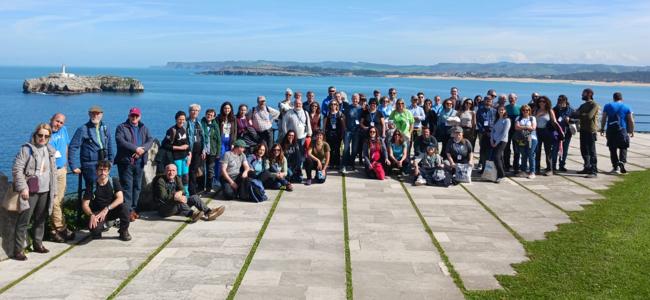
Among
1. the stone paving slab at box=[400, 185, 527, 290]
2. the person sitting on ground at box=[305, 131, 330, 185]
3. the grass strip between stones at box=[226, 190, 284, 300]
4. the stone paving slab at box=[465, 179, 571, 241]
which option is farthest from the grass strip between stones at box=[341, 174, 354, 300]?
the stone paving slab at box=[465, 179, 571, 241]

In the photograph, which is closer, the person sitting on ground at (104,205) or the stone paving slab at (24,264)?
the stone paving slab at (24,264)

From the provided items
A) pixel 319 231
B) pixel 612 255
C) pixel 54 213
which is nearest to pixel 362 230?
pixel 319 231

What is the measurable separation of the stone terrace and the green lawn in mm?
254

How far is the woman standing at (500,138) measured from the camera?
12.6 metres

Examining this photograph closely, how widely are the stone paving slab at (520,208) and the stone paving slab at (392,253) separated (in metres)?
1.52

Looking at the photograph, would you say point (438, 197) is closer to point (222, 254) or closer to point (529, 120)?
point (529, 120)

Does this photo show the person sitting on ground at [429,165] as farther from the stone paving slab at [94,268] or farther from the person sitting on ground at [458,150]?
the stone paving slab at [94,268]

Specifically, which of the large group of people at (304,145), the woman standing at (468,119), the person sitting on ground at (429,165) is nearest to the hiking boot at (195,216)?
the large group of people at (304,145)

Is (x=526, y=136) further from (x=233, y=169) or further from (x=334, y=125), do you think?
(x=233, y=169)

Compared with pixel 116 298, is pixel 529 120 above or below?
above

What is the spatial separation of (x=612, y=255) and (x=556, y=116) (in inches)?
261

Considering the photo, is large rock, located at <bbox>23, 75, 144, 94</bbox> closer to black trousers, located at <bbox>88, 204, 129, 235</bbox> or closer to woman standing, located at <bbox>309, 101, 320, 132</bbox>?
Answer: woman standing, located at <bbox>309, 101, 320, 132</bbox>

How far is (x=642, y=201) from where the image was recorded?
10547 millimetres

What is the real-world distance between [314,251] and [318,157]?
16.6 ft
